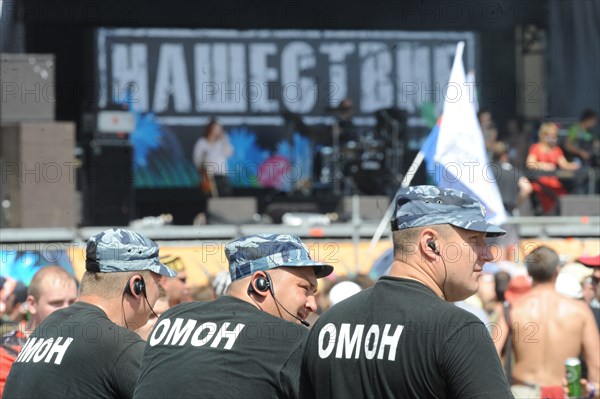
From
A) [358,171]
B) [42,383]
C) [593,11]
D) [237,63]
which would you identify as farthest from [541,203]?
[42,383]

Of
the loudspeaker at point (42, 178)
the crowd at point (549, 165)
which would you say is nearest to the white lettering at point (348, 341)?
the loudspeaker at point (42, 178)

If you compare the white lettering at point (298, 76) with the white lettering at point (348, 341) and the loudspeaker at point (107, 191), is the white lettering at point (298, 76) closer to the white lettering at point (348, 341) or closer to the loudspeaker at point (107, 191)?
the loudspeaker at point (107, 191)

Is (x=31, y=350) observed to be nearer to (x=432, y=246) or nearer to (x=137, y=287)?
(x=137, y=287)

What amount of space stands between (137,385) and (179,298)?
12.3ft

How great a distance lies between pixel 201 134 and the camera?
19047mm

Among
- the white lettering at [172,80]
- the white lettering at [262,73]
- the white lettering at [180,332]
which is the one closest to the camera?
the white lettering at [180,332]

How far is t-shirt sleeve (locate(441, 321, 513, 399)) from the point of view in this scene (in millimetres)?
3102

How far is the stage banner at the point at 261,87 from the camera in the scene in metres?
18.8

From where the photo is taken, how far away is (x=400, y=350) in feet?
10.6

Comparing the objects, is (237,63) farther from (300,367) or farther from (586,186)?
(300,367)

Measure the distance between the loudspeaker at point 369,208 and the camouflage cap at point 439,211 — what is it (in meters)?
11.0

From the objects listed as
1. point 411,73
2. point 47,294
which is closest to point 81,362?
point 47,294

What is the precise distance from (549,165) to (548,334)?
31.1 ft

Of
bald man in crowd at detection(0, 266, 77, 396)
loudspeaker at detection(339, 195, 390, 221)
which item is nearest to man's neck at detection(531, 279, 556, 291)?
bald man in crowd at detection(0, 266, 77, 396)
